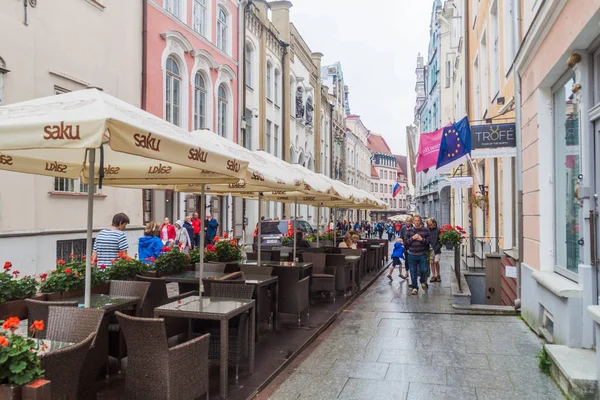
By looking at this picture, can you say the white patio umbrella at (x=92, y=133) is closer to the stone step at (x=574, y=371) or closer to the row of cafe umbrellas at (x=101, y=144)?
the row of cafe umbrellas at (x=101, y=144)

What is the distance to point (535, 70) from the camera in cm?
754

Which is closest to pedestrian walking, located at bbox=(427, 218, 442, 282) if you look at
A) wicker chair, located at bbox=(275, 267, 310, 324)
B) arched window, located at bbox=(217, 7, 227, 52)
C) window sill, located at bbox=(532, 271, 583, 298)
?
window sill, located at bbox=(532, 271, 583, 298)

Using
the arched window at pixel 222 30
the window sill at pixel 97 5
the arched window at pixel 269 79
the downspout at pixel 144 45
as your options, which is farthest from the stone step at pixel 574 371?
the arched window at pixel 269 79

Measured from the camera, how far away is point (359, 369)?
5.82m

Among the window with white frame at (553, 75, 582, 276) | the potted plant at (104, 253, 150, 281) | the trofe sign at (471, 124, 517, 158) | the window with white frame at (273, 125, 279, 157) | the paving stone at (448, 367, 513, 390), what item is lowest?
the paving stone at (448, 367, 513, 390)

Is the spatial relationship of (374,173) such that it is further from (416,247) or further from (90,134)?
(90,134)

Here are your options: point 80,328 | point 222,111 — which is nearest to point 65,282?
point 80,328

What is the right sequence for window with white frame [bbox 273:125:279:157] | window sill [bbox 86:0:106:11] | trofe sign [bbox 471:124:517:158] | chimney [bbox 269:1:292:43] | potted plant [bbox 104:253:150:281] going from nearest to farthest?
potted plant [bbox 104:253:150:281] → trofe sign [bbox 471:124:517:158] → window sill [bbox 86:0:106:11] → window with white frame [bbox 273:125:279:157] → chimney [bbox 269:1:292:43]

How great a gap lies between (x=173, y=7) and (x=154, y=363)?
16930mm

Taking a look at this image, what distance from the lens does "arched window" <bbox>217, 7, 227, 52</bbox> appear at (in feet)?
72.7

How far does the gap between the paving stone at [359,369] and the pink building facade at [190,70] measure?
11.9 meters

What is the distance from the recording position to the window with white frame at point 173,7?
17.9 meters

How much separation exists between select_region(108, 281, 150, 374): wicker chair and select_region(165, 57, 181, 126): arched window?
12.6 metres

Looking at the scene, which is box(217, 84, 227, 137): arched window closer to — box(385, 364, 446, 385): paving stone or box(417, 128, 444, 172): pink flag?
box(417, 128, 444, 172): pink flag
